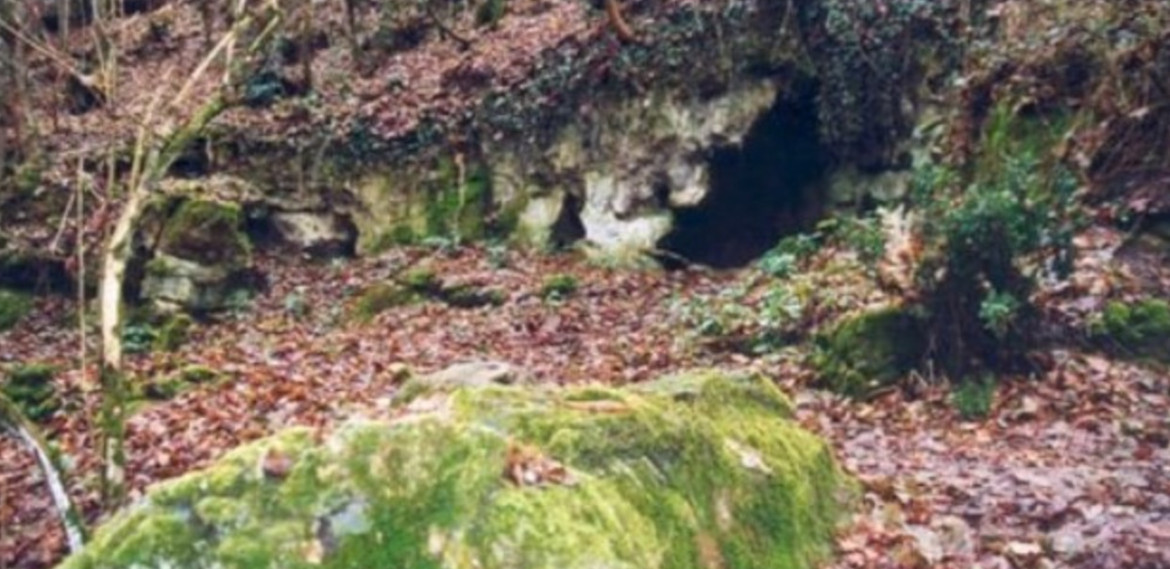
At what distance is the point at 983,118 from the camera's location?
10.4 meters

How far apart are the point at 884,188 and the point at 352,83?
8.97m

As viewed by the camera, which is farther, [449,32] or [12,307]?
[449,32]

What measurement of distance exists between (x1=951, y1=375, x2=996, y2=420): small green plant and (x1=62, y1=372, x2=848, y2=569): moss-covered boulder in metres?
3.48

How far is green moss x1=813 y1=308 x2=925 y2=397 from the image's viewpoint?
27.4ft

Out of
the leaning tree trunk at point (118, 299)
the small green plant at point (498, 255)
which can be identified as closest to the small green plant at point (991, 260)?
the leaning tree trunk at point (118, 299)

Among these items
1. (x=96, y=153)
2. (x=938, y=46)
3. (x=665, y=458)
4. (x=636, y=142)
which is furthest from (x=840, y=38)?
(x=665, y=458)

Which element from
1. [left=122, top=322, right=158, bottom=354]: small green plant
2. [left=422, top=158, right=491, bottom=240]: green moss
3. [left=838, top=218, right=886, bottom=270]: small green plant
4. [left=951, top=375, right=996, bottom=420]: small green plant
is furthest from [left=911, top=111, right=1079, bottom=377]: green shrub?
[left=422, top=158, right=491, bottom=240]: green moss

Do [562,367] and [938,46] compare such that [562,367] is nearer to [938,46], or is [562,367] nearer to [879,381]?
[879,381]

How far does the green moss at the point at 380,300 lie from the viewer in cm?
1405

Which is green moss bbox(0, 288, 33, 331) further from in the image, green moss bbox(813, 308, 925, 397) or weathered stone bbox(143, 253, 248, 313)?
green moss bbox(813, 308, 925, 397)

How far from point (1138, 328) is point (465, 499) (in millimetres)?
6106

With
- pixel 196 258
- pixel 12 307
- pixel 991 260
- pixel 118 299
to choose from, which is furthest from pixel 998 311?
pixel 12 307

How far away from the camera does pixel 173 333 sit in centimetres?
1346

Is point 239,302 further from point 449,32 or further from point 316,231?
point 449,32
